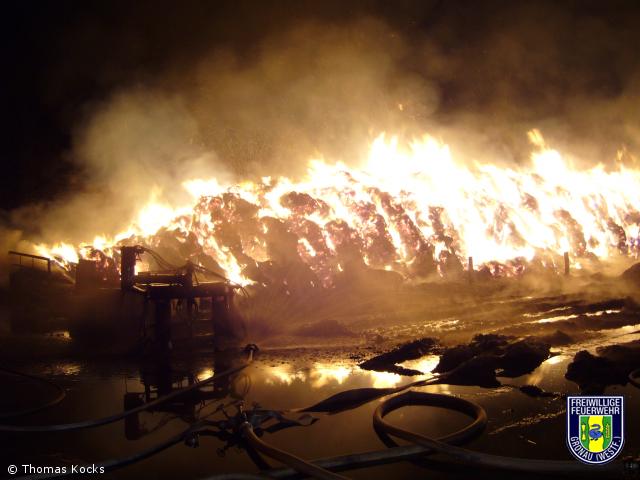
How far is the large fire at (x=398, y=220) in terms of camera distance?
75.7ft

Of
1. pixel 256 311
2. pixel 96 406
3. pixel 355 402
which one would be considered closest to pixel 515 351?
pixel 355 402

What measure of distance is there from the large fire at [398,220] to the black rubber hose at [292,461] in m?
14.4

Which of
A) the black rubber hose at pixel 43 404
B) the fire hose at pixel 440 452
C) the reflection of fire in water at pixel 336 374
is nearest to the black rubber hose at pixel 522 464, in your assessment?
the fire hose at pixel 440 452

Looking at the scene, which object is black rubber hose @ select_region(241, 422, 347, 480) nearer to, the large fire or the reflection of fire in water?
the reflection of fire in water

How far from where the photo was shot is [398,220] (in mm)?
25453

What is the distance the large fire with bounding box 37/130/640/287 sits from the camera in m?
23.1

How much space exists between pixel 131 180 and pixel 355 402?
21.8m

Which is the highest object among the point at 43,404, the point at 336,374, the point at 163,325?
the point at 163,325

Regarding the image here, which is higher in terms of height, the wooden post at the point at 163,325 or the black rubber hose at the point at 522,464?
the wooden post at the point at 163,325

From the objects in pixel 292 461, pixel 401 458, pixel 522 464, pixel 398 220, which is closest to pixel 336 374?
pixel 401 458

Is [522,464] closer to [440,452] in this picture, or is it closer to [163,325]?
[440,452]

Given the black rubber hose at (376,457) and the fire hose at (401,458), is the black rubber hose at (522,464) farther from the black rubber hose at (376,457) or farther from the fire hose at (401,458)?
the black rubber hose at (376,457)

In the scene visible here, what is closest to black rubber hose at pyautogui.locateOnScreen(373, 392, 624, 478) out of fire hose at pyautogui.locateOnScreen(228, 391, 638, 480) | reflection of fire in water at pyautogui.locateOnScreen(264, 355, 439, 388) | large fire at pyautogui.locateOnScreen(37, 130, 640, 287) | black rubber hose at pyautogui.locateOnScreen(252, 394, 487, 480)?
fire hose at pyautogui.locateOnScreen(228, 391, 638, 480)

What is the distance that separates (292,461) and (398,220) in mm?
21714
